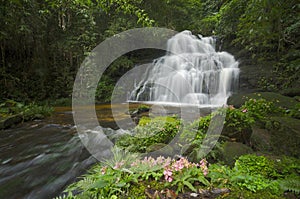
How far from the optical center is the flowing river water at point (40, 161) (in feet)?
10.1

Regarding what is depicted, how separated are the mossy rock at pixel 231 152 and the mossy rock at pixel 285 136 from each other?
0.76 metres

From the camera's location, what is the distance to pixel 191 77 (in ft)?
42.1

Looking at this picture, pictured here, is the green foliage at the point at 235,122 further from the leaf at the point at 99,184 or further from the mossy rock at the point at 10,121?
the mossy rock at the point at 10,121

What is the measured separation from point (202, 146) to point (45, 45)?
1572cm

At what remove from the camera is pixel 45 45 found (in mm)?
14641

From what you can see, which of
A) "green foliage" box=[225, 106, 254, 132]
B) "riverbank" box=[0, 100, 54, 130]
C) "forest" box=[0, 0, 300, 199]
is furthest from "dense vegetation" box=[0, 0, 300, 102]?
"green foliage" box=[225, 106, 254, 132]

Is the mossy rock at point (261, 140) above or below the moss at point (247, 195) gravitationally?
above

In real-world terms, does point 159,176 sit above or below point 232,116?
below

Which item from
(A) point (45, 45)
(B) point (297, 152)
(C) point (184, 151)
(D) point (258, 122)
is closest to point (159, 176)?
(C) point (184, 151)

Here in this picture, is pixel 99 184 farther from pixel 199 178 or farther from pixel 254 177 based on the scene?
pixel 254 177

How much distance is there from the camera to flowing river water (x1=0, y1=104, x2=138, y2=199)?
3067mm

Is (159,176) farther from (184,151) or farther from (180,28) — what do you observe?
(180,28)

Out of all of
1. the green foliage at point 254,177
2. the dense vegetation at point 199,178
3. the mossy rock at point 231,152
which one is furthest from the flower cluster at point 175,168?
the mossy rock at point 231,152

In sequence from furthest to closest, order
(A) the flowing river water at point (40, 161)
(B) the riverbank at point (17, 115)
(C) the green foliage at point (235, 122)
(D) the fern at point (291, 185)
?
1. (B) the riverbank at point (17, 115)
2. (C) the green foliage at point (235, 122)
3. (A) the flowing river water at point (40, 161)
4. (D) the fern at point (291, 185)
